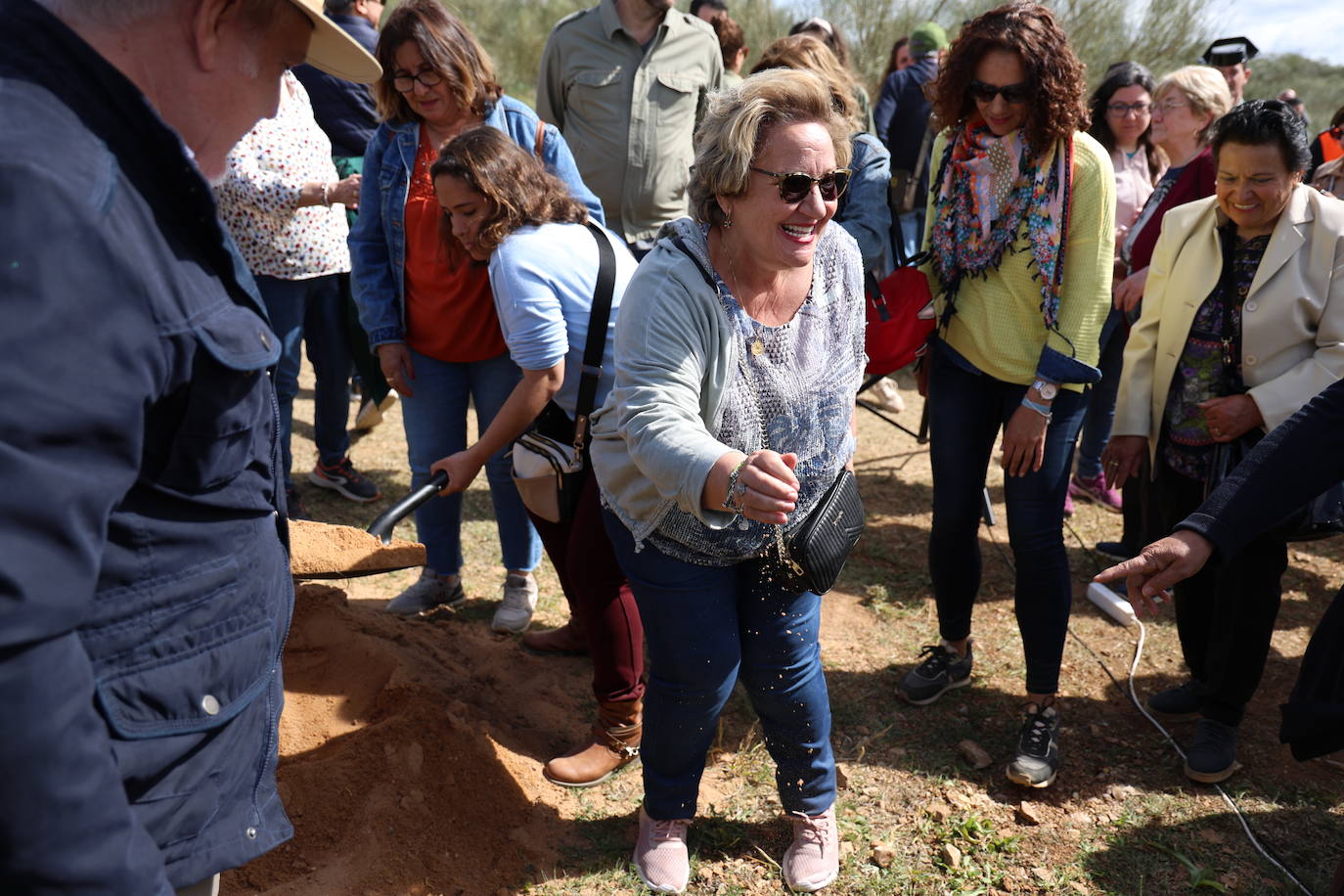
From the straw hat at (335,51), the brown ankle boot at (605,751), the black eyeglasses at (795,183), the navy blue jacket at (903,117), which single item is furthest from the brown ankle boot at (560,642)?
the navy blue jacket at (903,117)

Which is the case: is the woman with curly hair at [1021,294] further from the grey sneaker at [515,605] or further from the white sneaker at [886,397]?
the white sneaker at [886,397]

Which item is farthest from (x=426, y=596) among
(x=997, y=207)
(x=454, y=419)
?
(x=997, y=207)

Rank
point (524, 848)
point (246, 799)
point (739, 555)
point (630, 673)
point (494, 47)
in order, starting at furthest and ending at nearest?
point (494, 47) < point (630, 673) < point (524, 848) < point (739, 555) < point (246, 799)

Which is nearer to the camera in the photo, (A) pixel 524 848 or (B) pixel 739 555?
(B) pixel 739 555

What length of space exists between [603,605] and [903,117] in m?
5.23

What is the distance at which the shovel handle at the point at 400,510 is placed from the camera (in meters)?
2.81

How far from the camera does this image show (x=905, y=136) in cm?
701

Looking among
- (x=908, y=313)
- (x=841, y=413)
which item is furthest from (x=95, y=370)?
(x=908, y=313)

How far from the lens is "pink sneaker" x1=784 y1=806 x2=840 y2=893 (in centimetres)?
268

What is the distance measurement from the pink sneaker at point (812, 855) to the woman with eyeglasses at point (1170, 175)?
2032mm

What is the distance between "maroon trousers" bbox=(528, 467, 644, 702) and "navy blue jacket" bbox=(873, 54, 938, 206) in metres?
4.66

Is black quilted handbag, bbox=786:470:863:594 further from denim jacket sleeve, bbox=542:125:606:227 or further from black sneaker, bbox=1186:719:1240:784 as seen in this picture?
denim jacket sleeve, bbox=542:125:606:227

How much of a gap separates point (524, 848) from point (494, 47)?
19705mm

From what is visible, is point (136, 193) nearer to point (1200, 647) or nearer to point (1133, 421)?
point (1133, 421)
